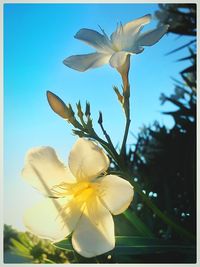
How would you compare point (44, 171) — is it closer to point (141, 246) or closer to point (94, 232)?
point (94, 232)

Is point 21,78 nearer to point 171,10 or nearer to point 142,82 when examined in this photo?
point 142,82

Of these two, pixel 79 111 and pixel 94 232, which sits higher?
pixel 79 111

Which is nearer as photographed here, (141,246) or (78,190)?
(78,190)

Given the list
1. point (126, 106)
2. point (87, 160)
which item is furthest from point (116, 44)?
point (87, 160)

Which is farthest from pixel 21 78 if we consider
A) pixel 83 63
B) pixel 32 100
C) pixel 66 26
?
pixel 83 63

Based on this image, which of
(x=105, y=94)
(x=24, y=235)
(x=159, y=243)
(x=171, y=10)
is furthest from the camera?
(x=171, y=10)

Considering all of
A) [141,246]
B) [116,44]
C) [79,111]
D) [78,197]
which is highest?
[116,44]
